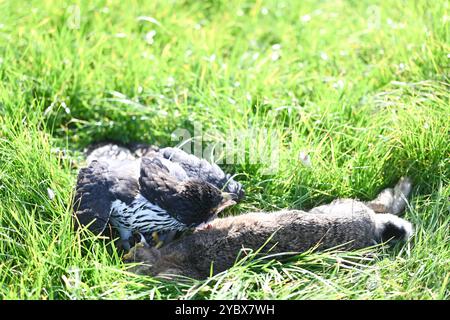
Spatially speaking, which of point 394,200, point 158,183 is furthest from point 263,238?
point 394,200

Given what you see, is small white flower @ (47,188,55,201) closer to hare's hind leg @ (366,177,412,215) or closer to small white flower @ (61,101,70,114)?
small white flower @ (61,101,70,114)

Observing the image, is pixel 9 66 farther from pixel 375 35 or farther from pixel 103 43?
pixel 375 35

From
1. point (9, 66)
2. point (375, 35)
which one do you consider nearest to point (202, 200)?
point (9, 66)

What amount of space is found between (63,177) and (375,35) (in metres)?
2.86

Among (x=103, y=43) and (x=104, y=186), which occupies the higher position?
(x=103, y=43)

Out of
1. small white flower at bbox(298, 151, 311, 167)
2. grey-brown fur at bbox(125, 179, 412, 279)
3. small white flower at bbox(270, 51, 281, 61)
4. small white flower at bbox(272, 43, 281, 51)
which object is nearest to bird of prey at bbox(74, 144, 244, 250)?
grey-brown fur at bbox(125, 179, 412, 279)

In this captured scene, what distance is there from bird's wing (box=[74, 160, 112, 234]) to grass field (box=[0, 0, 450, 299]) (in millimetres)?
107

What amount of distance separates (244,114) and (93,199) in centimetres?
131

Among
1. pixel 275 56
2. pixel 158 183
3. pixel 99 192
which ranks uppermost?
pixel 275 56

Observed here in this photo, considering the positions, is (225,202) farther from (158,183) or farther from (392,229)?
(392,229)

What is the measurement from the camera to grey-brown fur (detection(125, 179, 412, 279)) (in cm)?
426

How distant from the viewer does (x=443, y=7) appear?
5.86 metres

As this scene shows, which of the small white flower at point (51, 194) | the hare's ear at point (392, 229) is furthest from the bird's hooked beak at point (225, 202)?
the small white flower at point (51, 194)

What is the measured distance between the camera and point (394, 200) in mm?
4789
